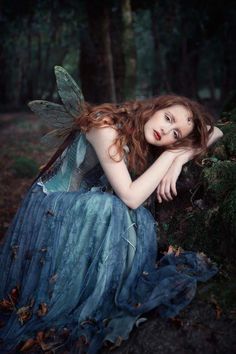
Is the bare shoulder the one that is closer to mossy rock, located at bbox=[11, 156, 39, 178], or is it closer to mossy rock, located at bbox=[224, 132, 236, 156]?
mossy rock, located at bbox=[224, 132, 236, 156]

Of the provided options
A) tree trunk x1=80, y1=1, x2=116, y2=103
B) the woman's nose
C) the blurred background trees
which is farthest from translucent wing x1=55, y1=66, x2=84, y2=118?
the blurred background trees

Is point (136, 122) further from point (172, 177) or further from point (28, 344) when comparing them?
point (28, 344)

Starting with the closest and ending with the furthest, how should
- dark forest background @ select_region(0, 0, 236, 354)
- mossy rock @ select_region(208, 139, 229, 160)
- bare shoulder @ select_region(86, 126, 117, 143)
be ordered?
dark forest background @ select_region(0, 0, 236, 354) < bare shoulder @ select_region(86, 126, 117, 143) < mossy rock @ select_region(208, 139, 229, 160)

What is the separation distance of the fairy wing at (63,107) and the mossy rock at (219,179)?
1.24 meters

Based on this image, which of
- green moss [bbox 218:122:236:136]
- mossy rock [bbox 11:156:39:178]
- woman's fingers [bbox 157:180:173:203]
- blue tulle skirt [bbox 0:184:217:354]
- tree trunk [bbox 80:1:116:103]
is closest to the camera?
blue tulle skirt [bbox 0:184:217:354]

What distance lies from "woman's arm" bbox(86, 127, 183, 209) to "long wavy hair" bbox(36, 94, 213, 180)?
5 centimetres

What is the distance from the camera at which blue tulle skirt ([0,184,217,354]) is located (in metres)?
2.87

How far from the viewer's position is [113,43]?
1486cm

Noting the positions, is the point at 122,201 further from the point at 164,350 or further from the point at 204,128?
the point at 164,350

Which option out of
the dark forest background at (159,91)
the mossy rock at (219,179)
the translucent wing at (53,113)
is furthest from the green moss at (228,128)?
the translucent wing at (53,113)

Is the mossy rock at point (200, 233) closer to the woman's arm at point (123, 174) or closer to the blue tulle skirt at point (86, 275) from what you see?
the blue tulle skirt at point (86, 275)

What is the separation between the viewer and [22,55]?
66.5ft

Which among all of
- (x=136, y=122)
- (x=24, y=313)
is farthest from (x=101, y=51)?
(x=24, y=313)

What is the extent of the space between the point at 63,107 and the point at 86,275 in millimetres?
1460
